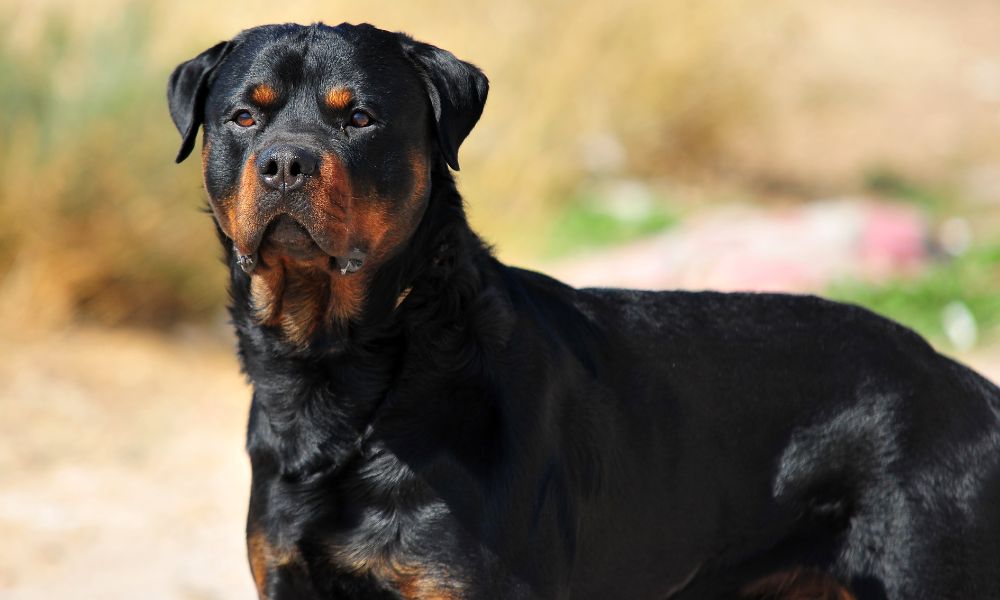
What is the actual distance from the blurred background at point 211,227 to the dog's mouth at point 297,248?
3.55ft

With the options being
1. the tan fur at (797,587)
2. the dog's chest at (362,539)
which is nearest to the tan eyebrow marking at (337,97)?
the dog's chest at (362,539)

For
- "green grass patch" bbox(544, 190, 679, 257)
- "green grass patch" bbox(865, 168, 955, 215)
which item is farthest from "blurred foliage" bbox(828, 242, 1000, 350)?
"green grass patch" bbox(865, 168, 955, 215)

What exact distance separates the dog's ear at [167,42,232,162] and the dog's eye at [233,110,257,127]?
26cm

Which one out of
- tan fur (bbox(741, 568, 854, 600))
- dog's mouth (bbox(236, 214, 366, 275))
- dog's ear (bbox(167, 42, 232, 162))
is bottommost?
tan fur (bbox(741, 568, 854, 600))

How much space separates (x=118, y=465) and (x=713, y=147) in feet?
29.1

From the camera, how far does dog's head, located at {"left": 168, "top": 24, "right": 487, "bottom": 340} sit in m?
3.07

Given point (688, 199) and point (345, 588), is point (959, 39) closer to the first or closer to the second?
point (688, 199)

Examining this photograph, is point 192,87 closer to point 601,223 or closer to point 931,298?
point 931,298

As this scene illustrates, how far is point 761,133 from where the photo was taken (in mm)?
14891

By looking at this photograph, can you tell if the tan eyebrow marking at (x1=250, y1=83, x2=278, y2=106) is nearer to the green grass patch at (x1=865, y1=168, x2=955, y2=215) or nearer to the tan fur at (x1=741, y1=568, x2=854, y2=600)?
the tan fur at (x1=741, y1=568, x2=854, y2=600)

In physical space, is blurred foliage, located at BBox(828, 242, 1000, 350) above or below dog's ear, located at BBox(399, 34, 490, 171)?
above

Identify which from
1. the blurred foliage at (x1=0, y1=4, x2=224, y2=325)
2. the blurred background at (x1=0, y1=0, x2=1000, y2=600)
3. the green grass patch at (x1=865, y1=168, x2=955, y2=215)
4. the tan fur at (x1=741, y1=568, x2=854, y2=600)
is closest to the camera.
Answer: the tan fur at (x1=741, y1=568, x2=854, y2=600)

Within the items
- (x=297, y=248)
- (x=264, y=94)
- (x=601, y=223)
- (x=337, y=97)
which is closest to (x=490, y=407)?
(x=297, y=248)

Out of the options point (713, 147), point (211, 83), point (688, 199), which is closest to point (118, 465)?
point (211, 83)
